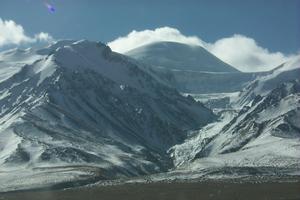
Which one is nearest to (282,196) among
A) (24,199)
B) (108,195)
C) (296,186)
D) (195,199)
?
(195,199)

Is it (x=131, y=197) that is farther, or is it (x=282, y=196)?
(x=131, y=197)

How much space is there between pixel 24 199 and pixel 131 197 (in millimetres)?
31602

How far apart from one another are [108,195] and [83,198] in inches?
282

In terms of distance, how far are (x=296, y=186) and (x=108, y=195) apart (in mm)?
44526

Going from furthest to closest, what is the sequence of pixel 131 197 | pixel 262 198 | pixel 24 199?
pixel 24 199 → pixel 131 197 → pixel 262 198

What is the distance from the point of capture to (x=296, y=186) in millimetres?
164375

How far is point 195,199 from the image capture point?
140625mm

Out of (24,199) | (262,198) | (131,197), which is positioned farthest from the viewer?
(24,199)

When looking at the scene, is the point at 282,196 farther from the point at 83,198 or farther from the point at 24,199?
the point at 24,199

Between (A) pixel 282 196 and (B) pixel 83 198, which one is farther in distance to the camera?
(B) pixel 83 198

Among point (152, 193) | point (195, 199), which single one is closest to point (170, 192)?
point (152, 193)

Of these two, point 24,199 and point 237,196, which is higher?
point 24,199

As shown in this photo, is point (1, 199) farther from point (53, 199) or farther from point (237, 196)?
point (237, 196)

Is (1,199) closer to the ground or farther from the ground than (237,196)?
farther from the ground
